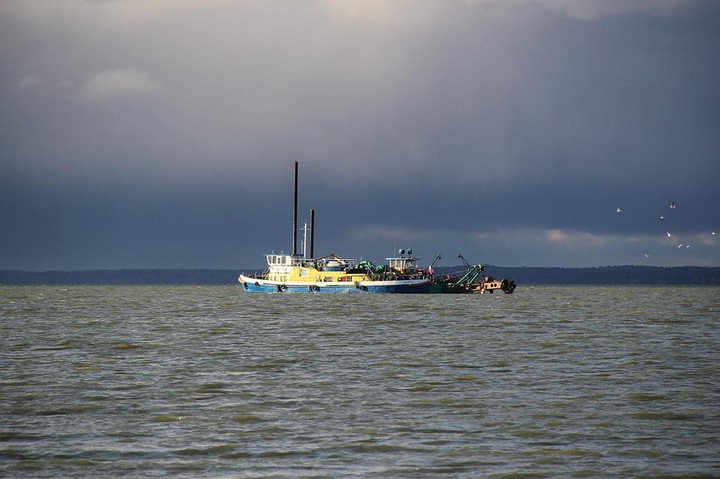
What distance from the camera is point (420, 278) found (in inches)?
5886

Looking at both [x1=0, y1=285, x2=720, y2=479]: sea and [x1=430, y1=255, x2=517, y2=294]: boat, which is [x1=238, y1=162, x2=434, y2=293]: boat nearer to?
[x1=430, y1=255, x2=517, y2=294]: boat

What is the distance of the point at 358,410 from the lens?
79.5ft

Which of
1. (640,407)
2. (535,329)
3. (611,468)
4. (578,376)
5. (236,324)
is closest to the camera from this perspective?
(611,468)

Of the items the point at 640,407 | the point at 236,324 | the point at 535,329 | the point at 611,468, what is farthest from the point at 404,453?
the point at 236,324

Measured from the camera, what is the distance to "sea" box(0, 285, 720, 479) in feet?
58.0

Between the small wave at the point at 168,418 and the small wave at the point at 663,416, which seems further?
the small wave at the point at 663,416

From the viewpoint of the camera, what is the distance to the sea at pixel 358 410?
17.7 m

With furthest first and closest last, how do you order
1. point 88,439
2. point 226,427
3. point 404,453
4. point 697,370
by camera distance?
point 697,370 → point 226,427 → point 88,439 → point 404,453

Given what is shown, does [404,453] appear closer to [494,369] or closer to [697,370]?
[494,369]

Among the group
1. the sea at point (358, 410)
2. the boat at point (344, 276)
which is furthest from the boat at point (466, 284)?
the sea at point (358, 410)

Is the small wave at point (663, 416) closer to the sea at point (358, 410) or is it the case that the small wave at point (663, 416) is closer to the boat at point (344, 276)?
the sea at point (358, 410)

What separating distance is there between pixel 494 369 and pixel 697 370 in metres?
7.52

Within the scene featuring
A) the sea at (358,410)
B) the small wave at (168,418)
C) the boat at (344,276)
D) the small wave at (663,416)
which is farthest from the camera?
the boat at (344,276)

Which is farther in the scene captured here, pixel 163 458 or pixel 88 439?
pixel 88 439
